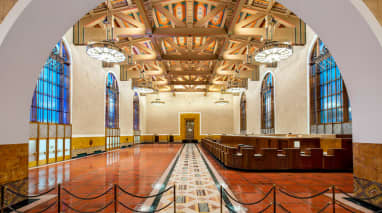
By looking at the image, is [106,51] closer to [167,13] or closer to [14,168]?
[167,13]

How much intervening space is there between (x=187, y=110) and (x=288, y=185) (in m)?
24.0

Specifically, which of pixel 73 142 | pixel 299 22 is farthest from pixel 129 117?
pixel 299 22

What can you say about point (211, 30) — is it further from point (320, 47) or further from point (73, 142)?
point (73, 142)

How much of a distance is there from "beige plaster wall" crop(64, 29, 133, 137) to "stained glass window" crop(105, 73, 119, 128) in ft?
2.66

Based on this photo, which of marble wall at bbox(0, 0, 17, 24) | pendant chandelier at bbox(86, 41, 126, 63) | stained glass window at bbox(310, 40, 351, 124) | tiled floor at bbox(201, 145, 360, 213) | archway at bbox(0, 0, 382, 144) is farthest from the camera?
stained glass window at bbox(310, 40, 351, 124)

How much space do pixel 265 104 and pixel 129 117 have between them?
35.9ft

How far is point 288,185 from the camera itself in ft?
17.3

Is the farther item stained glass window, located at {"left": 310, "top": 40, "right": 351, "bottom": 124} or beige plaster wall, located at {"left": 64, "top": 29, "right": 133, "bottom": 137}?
beige plaster wall, located at {"left": 64, "top": 29, "right": 133, "bottom": 137}

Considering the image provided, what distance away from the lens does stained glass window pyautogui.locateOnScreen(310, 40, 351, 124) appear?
9.05 meters

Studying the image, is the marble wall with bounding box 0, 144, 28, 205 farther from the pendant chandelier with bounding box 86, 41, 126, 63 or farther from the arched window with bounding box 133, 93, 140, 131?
the arched window with bounding box 133, 93, 140, 131

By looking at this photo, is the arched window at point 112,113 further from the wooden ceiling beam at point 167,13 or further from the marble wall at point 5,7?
the marble wall at point 5,7

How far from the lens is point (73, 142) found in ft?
36.4

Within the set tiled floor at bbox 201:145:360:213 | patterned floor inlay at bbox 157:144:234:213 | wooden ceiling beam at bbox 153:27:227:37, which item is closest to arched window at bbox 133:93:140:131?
wooden ceiling beam at bbox 153:27:227:37

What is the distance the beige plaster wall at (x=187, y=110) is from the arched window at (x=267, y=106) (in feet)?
35.9
